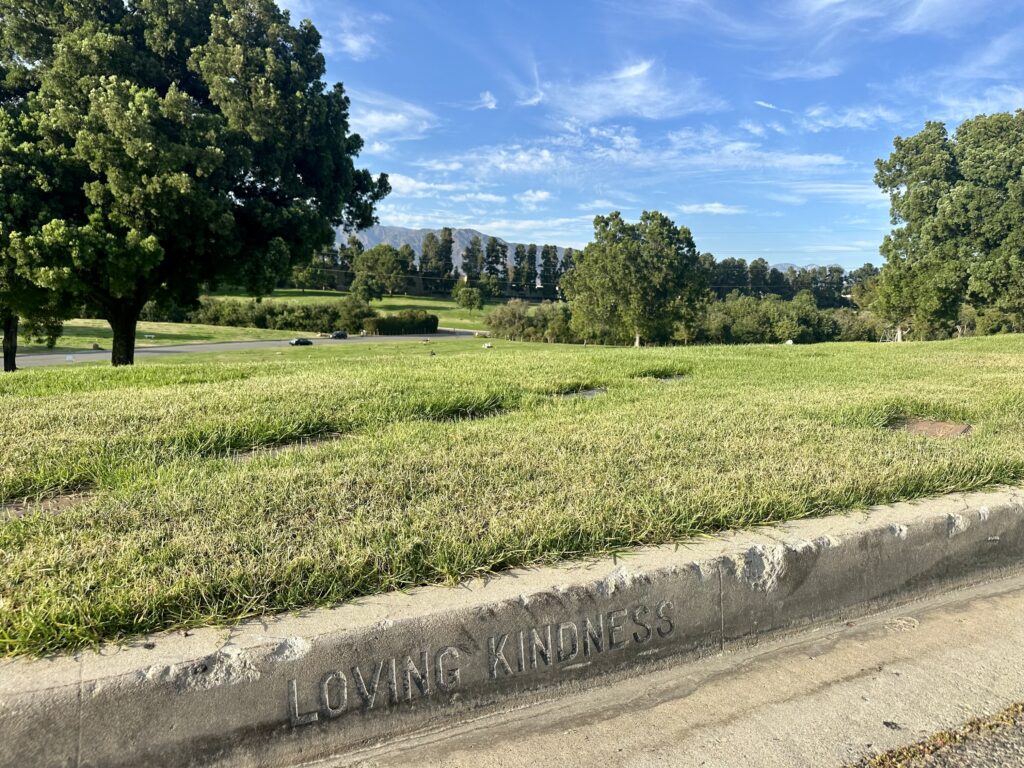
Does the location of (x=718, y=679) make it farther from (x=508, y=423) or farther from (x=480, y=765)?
(x=508, y=423)

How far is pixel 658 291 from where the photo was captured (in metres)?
43.6

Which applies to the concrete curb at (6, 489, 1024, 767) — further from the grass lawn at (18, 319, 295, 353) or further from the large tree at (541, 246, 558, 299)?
the large tree at (541, 246, 558, 299)

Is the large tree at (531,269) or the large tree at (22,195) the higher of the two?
the large tree at (531,269)

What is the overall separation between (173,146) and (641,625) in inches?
505

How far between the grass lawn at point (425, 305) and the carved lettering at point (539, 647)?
66.8 m

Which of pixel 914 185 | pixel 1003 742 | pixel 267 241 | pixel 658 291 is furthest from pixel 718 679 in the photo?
pixel 658 291

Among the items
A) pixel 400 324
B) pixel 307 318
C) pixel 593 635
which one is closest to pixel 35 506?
pixel 593 635

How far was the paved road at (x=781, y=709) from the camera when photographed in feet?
6.00

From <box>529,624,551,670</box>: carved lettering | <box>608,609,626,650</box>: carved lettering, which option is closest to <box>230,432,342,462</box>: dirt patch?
<box>529,624,551,670</box>: carved lettering

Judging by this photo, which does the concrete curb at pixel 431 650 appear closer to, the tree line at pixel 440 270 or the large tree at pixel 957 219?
the large tree at pixel 957 219

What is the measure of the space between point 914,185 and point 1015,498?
33.1 meters

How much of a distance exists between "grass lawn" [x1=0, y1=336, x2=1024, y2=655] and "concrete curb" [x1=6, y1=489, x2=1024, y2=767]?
0.15 meters

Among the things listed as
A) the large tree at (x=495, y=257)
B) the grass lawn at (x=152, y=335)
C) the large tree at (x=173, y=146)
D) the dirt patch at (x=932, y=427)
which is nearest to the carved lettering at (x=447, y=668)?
the dirt patch at (x=932, y=427)

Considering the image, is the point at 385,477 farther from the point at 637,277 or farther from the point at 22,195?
the point at 637,277
